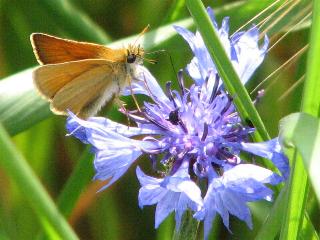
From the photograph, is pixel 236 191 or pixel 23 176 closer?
pixel 23 176

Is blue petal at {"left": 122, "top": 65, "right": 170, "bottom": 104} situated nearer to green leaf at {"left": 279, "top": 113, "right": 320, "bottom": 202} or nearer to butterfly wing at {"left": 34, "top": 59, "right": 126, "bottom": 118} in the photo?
butterfly wing at {"left": 34, "top": 59, "right": 126, "bottom": 118}

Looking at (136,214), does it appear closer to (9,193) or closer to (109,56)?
(9,193)

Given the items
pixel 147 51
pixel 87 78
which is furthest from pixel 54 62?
pixel 147 51

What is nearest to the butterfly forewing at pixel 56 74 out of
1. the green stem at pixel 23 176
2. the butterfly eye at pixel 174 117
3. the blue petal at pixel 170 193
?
the butterfly eye at pixel 174 117

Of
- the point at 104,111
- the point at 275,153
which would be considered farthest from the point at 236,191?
the point at 104,111

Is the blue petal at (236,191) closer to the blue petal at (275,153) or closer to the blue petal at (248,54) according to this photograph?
the blue petal at (275,153)

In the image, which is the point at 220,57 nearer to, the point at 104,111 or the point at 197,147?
the point at 197,147

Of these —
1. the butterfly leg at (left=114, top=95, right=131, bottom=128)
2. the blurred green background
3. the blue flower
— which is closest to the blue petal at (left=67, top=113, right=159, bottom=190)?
the blue flower
